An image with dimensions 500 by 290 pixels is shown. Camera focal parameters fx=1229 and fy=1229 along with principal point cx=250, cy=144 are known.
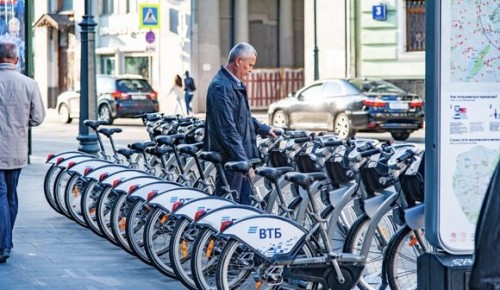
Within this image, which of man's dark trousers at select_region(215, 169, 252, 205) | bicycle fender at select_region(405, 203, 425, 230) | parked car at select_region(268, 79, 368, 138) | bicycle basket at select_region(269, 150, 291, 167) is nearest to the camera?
bicycle fender at select_region(405, 203, 425, 230)

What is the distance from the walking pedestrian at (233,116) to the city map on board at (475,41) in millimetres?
3818

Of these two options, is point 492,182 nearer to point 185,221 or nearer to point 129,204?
point 185,221

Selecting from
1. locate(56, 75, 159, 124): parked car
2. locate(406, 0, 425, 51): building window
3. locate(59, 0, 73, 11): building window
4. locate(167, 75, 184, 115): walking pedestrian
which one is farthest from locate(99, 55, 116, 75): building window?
locate(406, 0, 425, 51): building window

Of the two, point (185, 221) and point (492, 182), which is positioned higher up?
point (492, 182)

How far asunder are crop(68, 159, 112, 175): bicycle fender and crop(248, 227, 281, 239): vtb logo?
461cm

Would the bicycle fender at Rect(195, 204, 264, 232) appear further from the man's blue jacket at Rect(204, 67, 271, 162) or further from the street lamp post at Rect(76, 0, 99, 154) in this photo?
the street lamp post at Rect(76, 0, 99, 154)

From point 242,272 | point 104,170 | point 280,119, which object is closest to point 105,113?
point 280,119

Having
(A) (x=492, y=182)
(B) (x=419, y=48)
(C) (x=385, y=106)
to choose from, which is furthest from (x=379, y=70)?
(A) (x=492, y=182)

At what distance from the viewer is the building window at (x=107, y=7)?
47.0 m

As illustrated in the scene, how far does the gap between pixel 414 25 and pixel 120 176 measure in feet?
87.8

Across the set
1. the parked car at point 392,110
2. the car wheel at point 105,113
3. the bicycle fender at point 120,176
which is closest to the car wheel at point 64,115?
the car wheel at point 105,113

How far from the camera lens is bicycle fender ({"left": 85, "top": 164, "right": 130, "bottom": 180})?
11123mm

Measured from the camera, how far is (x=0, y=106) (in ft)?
32.7

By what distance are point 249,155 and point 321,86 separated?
65.7ft
